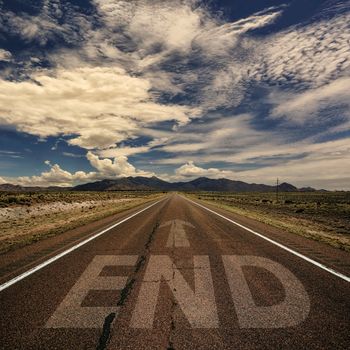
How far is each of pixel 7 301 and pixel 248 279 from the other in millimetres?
4326

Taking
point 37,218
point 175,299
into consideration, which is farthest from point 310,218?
point 175,299

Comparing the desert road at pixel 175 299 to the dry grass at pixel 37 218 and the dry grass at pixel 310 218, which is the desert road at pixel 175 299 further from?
the dry grass at pixel 310 218

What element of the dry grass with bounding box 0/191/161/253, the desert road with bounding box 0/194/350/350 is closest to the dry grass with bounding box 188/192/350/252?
the desert road with bounding box 0/194/350/350

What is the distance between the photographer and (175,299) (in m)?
5.14

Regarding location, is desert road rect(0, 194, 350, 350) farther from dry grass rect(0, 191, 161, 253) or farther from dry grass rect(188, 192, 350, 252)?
dry grass rect(188, 192, 350, 252)

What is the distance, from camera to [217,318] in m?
4.39

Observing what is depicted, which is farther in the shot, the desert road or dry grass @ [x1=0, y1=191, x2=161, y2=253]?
dry grass @ [x1=0, y1=191, x2=161, y2=253]

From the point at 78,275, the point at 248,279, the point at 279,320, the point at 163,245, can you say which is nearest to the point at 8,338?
the point at 78,275

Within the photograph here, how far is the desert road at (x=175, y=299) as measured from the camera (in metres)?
3.82

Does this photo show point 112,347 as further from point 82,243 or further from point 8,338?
point 82,243

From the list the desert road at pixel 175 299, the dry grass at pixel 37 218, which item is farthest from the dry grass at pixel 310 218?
the dry grass at pixel 37 218

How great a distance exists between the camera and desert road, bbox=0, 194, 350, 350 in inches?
150

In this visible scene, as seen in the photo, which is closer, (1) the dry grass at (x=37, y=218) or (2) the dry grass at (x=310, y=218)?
(1) the dry grass at (x=37, y=218)

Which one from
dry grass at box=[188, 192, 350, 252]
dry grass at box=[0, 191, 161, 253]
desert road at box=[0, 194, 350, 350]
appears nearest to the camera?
desert road at box=[0, 194, 350, 350]
